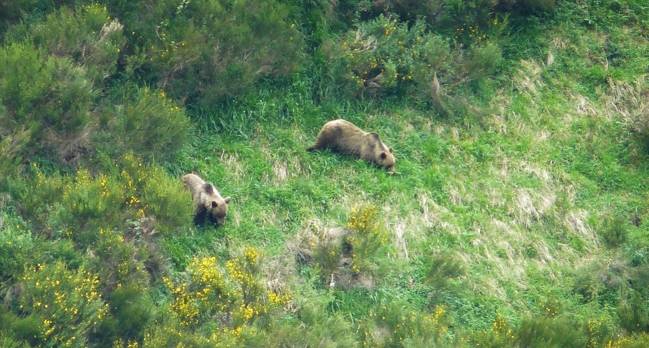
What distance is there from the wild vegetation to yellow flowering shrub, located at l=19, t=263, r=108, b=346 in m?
0.03

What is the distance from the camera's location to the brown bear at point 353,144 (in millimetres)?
16328

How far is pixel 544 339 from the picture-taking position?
13438mm

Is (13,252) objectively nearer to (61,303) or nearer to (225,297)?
(61,303)

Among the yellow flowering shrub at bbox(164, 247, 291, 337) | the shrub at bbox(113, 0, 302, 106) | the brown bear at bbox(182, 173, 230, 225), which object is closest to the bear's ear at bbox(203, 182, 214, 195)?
the brown bear at bbox(182, 173, 230, 225)

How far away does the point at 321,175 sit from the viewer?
16094 mm

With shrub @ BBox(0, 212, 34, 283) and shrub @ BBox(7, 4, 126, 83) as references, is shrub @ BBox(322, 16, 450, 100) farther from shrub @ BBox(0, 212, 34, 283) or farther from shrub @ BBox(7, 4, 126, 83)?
shrub @ BBox(0, 212, 34, 283)

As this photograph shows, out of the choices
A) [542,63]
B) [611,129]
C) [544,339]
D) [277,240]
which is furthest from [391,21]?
[544,339]

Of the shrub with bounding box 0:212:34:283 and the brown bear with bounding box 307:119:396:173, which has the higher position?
the shrub with bounding box 0:212:34:283

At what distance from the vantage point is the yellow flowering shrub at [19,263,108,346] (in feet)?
36.8

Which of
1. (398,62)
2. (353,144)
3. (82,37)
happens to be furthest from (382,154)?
(82,37)

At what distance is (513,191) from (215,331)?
258 inches

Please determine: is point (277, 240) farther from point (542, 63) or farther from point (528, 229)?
point (542, 63)

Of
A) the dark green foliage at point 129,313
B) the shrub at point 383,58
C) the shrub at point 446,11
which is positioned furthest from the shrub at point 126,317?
the shrub at point 446,11

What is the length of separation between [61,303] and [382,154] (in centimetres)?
650
